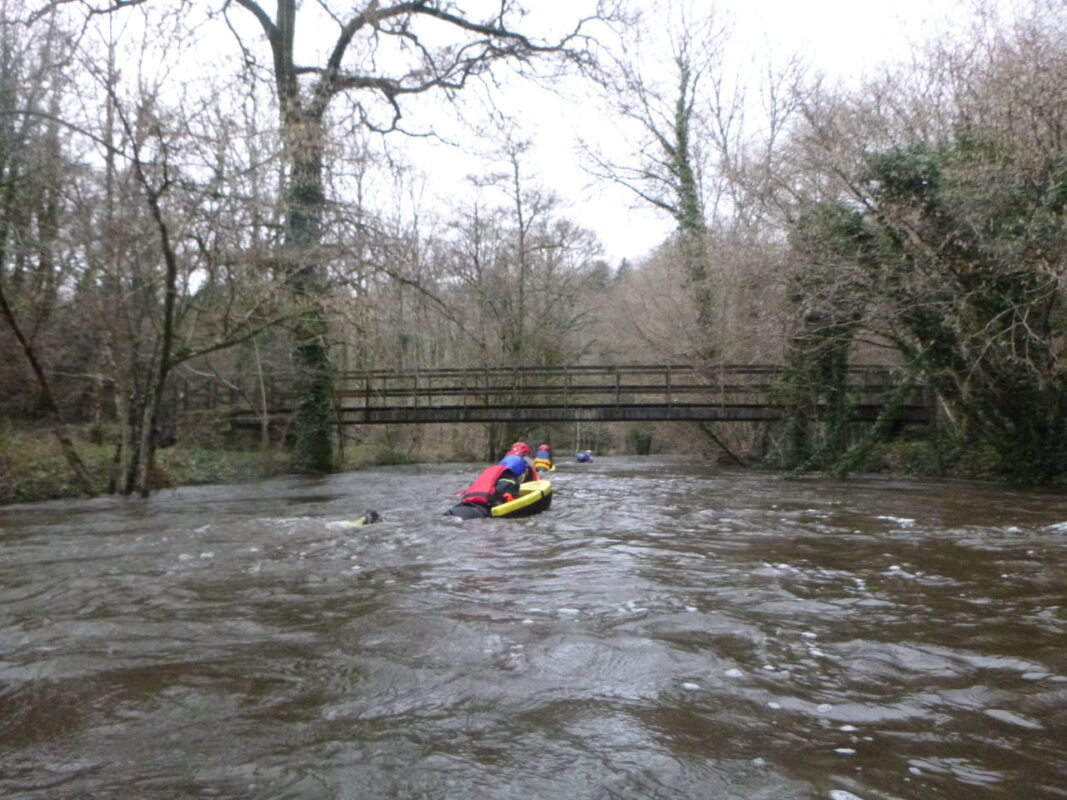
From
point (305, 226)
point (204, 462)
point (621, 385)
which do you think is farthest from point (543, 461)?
point (305, 226)

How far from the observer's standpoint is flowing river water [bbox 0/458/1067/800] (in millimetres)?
3904

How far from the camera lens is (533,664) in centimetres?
548

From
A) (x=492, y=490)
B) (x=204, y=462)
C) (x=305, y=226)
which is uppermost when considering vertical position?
(x=305, y=226)

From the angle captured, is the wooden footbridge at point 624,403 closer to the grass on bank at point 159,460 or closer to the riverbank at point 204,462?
the riverbank at point 204,462

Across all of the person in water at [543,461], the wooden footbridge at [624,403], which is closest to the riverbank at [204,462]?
the wooden footbridge at [624,403]

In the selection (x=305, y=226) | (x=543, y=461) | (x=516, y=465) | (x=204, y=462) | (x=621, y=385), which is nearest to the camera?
(x=516, y=465)

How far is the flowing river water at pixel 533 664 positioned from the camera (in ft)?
12.8

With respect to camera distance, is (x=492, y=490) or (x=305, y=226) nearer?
(x=492, y=490)

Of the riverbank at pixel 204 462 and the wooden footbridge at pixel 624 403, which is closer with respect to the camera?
the riverbank at pixel 204 462

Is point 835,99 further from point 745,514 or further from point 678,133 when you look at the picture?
point 678,133

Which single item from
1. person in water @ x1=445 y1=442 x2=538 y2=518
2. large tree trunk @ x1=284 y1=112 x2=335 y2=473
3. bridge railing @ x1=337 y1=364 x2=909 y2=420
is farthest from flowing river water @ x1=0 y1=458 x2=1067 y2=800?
bridge railing @ x1=337 y1=364 x2=909 y2=420

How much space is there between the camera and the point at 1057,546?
9.64 m

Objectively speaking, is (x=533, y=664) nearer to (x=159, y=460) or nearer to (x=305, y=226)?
(x=305, y=226)

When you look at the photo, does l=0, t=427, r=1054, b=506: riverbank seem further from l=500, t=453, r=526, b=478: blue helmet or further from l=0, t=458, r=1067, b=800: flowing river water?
l=500, t=453, r=526, b=478: blue helmet
